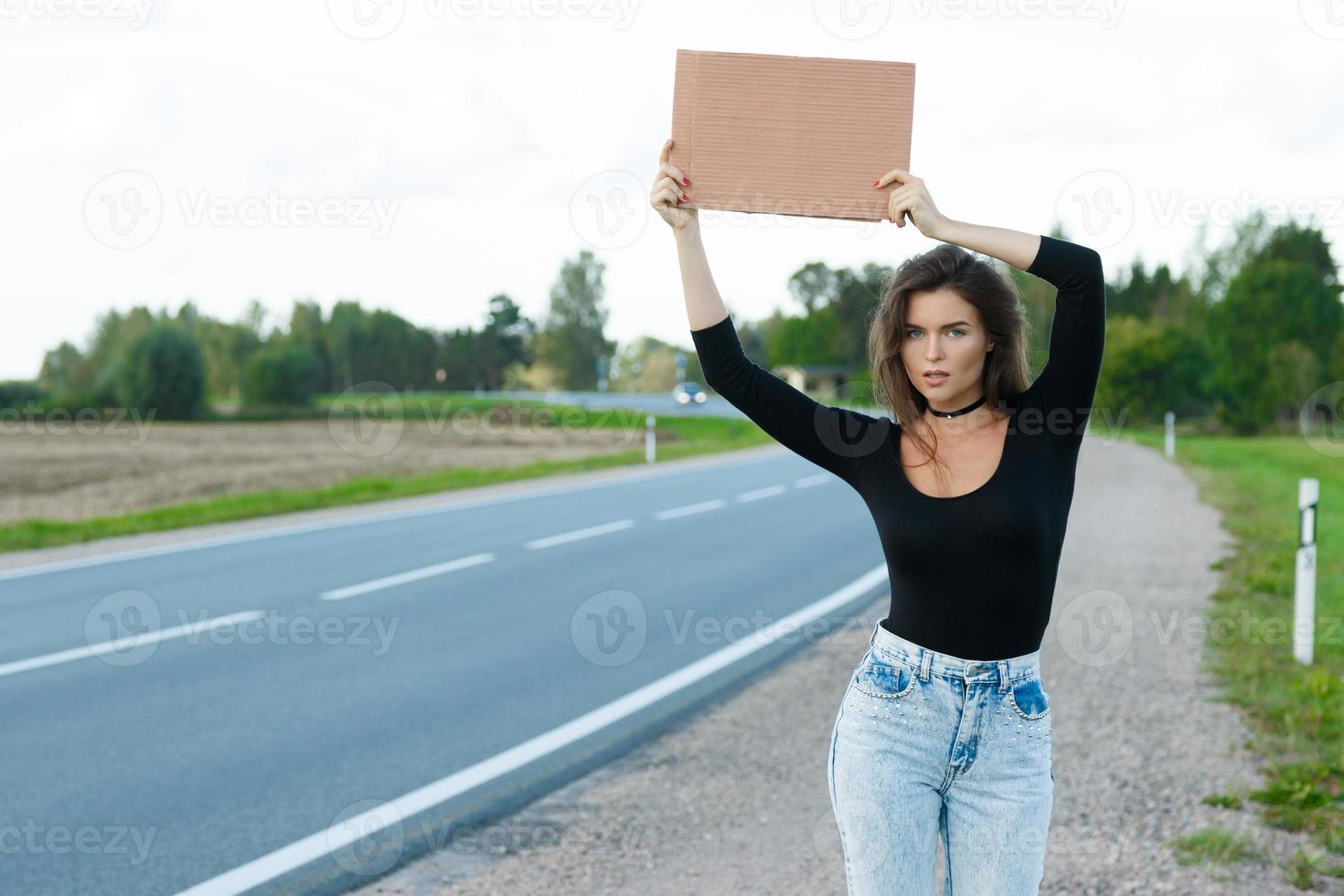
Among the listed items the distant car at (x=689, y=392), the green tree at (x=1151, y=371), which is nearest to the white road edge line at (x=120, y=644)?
the distant car at (x=689, y=392)

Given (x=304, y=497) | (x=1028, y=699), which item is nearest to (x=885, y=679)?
(x=1028, y=699)

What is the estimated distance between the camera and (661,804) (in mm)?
4754

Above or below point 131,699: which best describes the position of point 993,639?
above

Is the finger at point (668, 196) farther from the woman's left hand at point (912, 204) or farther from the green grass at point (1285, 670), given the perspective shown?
the green grass at point (1285, 670)

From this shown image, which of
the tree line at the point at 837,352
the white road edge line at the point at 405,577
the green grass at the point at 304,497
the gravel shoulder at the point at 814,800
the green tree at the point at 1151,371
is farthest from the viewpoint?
the green tree at the point at 1151,371

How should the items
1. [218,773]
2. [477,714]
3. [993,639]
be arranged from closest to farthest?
[993,639]
[218,773]
[477,714]

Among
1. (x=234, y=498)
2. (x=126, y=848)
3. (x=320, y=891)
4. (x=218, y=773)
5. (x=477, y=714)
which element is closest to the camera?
(x=320, y=891)

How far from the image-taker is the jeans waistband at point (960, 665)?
2197 mm

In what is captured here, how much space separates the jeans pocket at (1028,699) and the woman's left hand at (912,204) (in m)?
0.87

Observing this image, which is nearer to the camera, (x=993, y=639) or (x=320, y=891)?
(x=993, y=639)

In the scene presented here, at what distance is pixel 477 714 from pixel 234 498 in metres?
12.0

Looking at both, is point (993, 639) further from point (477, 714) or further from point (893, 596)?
point (477, 714)

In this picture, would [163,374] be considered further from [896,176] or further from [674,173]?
[896,176]

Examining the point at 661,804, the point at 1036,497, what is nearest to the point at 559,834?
the point at 661,804
